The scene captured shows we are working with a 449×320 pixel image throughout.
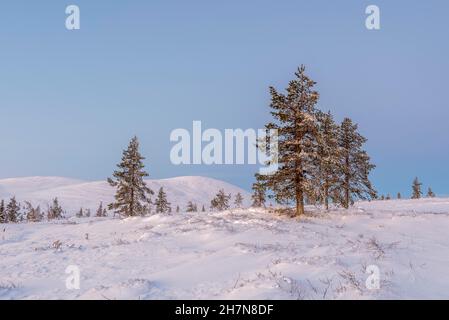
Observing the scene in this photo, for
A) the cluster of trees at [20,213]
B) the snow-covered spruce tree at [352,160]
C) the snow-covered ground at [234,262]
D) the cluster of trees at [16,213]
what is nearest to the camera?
the snow-covered ground at [234,262]

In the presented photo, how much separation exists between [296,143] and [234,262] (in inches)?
540

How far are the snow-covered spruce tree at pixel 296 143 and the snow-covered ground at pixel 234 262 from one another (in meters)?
4.26

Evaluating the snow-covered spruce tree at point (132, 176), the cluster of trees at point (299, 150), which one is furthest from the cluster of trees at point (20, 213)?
the cluster of trees at point (299, 150)

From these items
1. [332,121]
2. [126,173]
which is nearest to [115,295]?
[332,121]

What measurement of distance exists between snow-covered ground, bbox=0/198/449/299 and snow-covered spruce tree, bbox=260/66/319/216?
4.26 metres

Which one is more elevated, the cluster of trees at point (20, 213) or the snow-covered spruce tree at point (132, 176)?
the snow-covered spruce tree at point (132, 176)

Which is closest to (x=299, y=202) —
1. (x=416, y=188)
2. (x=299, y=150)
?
(x=299, y=150)

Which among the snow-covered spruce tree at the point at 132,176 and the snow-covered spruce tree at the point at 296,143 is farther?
the snow-covered spruce tree at the point at 132,176

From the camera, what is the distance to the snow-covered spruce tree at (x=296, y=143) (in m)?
23.6

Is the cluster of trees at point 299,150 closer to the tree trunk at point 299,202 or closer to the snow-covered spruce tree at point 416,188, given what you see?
the tree trunk at point 299,202

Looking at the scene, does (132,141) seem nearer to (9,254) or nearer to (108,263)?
(9,254)

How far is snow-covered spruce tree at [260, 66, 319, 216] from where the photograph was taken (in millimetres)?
23609

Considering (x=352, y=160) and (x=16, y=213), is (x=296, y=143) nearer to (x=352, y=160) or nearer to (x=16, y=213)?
(x=352, y=160)
